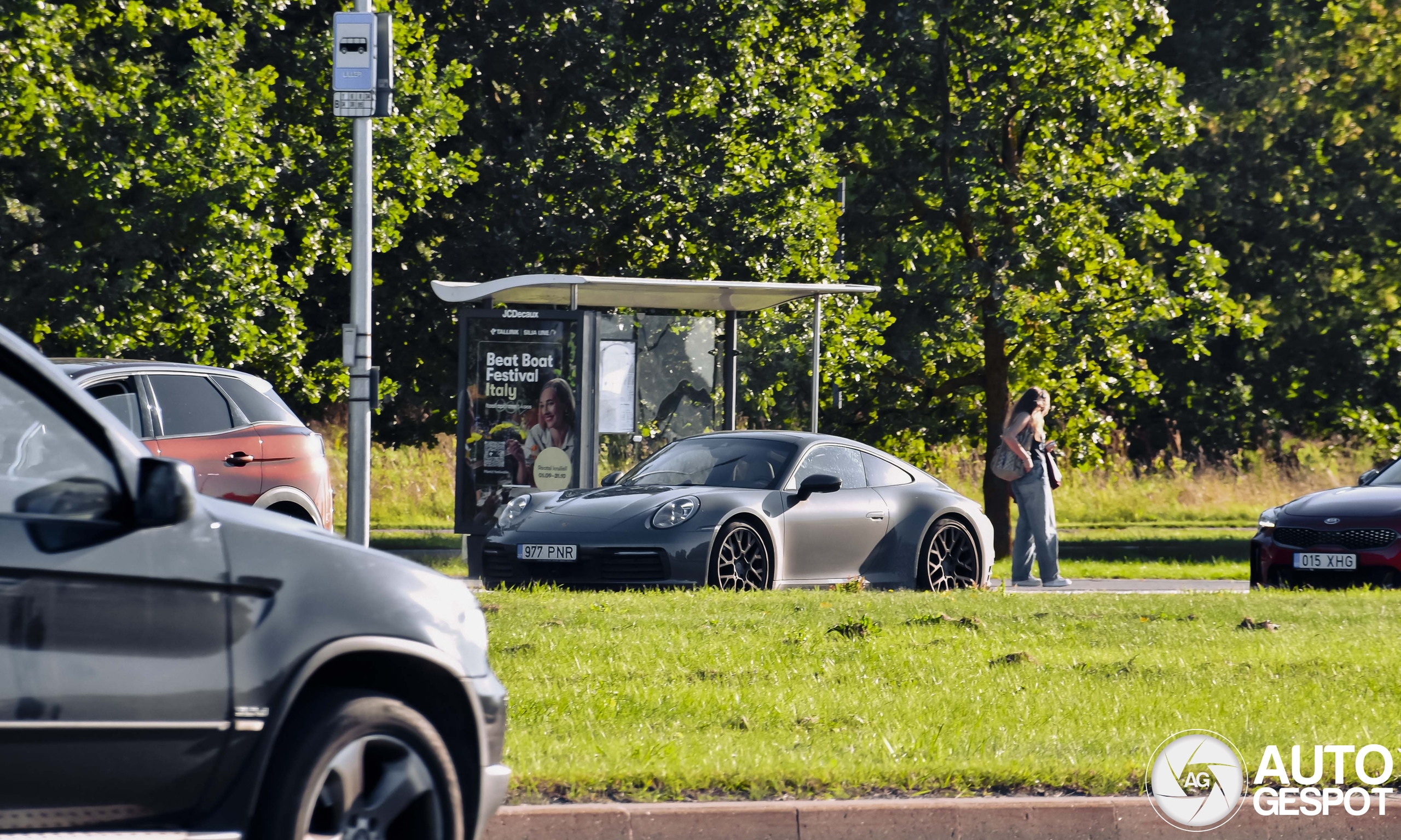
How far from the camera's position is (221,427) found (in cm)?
1157

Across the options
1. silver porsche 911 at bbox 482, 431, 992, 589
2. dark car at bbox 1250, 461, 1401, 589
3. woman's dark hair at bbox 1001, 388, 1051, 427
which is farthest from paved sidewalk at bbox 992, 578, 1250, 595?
silver porsche 911 at bbox 482, 431, 992, 589

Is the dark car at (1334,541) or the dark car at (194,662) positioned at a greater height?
the dark car at (194,662)

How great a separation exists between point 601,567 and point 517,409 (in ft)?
14.2

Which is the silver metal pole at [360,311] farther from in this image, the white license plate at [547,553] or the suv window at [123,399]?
the suv window at [123,399]

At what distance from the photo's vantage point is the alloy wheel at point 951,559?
44.2ft

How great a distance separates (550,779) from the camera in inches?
218

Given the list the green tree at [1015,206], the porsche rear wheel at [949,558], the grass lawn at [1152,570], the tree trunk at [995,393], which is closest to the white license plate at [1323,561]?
the porsche rear wheel at [949,558]

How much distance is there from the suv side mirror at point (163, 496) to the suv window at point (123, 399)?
7471mm

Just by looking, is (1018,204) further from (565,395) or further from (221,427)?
(221,427)

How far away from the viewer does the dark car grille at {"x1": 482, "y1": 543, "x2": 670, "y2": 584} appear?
11992 millimetres

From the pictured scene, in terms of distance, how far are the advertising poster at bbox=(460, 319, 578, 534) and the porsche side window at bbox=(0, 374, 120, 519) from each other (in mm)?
11990

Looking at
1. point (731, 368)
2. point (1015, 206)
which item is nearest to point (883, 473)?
point (731, 368)

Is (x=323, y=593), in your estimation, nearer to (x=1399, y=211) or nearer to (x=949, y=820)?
(x=949, y=820)

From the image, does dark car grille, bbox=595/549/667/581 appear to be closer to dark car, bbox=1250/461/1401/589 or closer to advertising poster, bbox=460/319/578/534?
advertising poster, bbox=460/319/578/534
